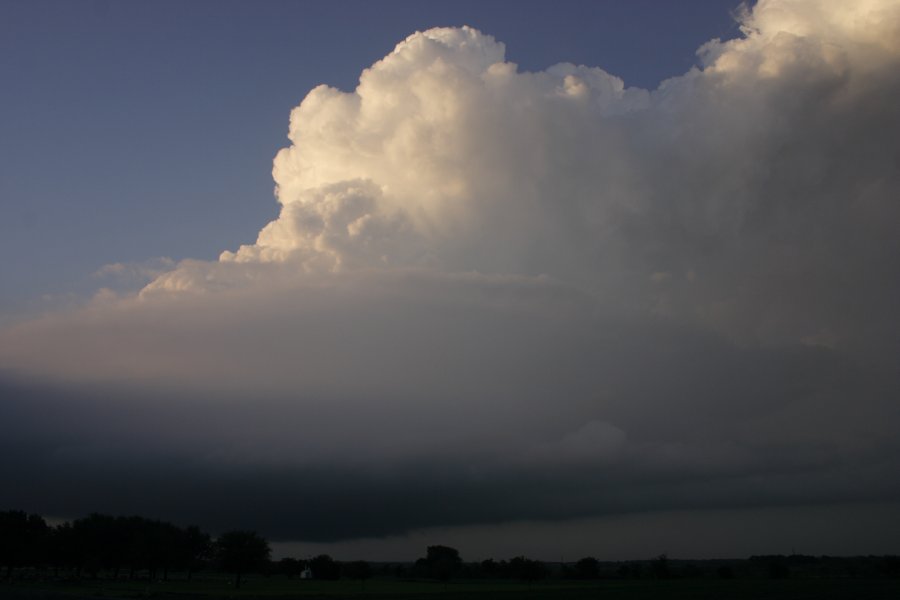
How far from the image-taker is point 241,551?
156 meters

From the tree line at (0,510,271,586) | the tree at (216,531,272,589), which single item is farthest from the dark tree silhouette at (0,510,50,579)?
the tree at (216,531,272,589)

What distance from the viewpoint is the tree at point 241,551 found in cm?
15562

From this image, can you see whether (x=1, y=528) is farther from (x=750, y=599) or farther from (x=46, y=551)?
(x=750, y=599)

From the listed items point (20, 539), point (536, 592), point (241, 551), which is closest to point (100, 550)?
point (20, 539)

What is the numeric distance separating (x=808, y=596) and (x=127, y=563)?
16096 cm

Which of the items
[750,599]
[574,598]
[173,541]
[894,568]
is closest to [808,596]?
[750,599]

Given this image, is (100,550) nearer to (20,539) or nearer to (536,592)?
(20,539)

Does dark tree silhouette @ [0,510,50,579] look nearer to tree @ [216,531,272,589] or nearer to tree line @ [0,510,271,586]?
tree line @ [0,510,271,586]

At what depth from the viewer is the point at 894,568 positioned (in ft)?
571

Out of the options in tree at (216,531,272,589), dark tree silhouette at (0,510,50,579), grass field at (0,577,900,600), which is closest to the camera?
grass field at (0,577,900,600)

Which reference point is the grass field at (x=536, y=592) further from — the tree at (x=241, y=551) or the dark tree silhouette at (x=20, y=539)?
the dark tree silhouette at (x=20, y=539)

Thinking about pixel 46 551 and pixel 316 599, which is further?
pixel 46 551

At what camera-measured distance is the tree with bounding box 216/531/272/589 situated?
155625 millimetres

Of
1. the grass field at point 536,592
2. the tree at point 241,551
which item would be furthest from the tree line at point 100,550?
the grass field at point 536,592
